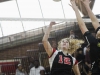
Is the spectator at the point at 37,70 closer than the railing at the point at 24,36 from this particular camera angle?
Yes

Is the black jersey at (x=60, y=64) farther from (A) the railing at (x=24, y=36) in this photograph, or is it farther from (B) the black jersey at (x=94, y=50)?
(A) the railing at (x=24, y=36)

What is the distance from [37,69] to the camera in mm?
6656

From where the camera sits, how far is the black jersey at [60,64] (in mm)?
3355

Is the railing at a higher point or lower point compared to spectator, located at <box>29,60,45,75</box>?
higher

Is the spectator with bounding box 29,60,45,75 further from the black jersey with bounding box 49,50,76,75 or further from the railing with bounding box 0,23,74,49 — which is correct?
the black jersey with bounding box 49,50,76,75

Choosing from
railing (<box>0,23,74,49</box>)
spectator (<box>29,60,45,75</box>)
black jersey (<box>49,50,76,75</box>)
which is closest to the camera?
black jersey (<box>49,50,76,75</box>)

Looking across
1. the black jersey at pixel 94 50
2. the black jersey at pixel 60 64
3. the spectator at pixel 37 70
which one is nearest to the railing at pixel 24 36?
the spectator at pixel 37 70

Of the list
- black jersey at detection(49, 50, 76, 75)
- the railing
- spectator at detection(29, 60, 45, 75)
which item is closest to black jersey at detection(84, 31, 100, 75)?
black jersey at detection(49, 50, 76, 75)

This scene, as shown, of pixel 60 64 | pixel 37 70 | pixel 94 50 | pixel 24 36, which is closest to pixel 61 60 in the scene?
pixel 60 64

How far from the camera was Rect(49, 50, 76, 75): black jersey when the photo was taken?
3355 millimetres

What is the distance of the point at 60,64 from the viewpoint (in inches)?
134

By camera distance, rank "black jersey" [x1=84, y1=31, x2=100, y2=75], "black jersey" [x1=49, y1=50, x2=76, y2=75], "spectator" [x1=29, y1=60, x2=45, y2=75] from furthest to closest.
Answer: "spectator" [x1=29, y1=60, x2=45, y2=75], "black jersey" [x1=49, y1=50, x2=76, y2=75], "black jersey" [x1=84, y1=31, x2=100, y2=75]

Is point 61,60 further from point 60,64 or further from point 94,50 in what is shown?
point 94,50

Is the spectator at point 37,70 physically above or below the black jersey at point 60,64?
below
